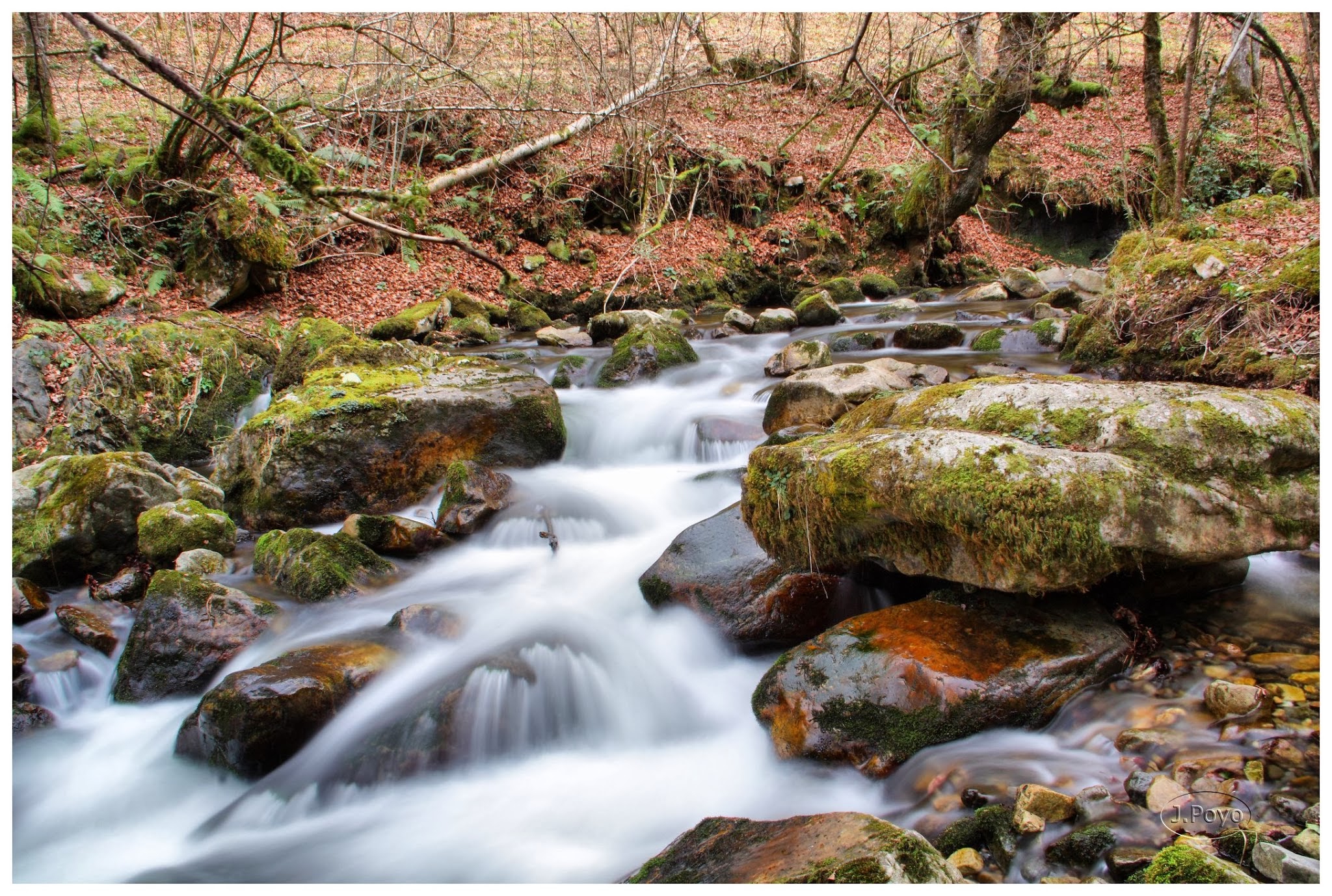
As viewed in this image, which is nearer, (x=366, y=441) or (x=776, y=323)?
(x=366, y=441)

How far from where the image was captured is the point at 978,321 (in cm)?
1072

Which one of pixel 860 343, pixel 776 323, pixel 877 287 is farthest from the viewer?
pixel 877 287

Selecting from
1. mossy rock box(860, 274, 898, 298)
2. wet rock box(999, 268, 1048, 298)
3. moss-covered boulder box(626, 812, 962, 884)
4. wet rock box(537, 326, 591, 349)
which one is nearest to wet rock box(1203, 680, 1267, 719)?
moss-covered boulder box(626, 812, 962, 884)

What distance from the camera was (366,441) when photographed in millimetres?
6043

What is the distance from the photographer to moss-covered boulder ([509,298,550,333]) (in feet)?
40.7

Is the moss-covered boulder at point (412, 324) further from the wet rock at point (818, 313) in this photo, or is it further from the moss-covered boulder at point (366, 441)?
the wet rock at point (818, 313)

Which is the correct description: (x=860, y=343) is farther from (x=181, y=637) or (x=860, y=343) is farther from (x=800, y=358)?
(x=181, y=637)

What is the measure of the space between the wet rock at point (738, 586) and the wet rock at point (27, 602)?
3.96 meters

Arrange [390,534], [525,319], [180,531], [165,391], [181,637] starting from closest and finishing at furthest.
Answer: [181,637] → [180,531] → [390,534] → [165,391] → [525,319]

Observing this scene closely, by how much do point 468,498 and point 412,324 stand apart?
227 inches

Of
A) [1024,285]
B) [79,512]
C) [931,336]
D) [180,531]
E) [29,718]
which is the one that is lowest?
[29,718]

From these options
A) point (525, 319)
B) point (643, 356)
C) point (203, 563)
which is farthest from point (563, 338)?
point (203, 563)

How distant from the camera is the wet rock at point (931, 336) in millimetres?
9422

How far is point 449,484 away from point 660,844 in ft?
12.1
